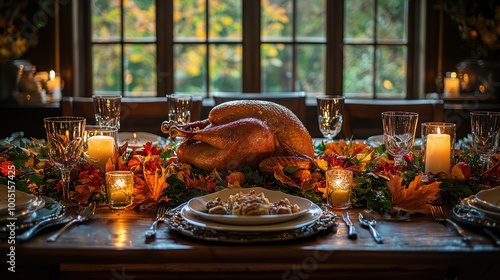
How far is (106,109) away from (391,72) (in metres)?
2.63

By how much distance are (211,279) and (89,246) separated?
22cm

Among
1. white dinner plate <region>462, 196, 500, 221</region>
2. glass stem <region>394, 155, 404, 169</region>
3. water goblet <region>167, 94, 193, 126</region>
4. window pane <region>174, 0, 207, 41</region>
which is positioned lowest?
white dinner plate <region>462, 196, 500, 221</region>

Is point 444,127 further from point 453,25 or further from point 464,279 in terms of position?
point 453,25

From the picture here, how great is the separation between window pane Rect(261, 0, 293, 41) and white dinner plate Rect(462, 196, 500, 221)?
2.89m

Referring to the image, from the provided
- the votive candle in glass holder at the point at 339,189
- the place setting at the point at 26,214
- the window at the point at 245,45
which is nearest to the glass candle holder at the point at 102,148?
the place setting at the point at 26,214

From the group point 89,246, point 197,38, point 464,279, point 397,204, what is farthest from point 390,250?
point 197,38

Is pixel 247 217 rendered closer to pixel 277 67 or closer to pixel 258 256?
pixel 258 256

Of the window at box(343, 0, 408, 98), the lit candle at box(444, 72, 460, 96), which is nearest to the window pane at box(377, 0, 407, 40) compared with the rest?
the window at box(343, 0, 408, 98)

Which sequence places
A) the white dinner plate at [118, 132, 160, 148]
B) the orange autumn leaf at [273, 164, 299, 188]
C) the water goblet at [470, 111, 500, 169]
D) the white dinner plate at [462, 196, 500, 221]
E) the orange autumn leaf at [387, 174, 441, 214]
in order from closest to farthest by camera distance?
the white dinner plate at [462, 196, 500, 221] → the orange autumn leaf at [387, 174, 441, 214] → the orange autumn leaf at [273, 164, 299, 188] → the water goblet at [470, 111, 500, 169] → the white dinner plate at [118, 132, 160, 148]

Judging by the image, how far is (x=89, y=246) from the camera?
1280 mm

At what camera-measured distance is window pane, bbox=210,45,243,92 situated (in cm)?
434

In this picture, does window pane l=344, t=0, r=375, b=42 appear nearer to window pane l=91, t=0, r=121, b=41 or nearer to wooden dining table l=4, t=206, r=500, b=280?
window pane l=91, t=0, r=121, b=41

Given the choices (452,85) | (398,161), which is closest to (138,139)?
(398,161)

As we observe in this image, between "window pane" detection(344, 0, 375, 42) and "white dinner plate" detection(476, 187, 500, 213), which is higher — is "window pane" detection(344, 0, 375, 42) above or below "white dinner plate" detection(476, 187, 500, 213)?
above
